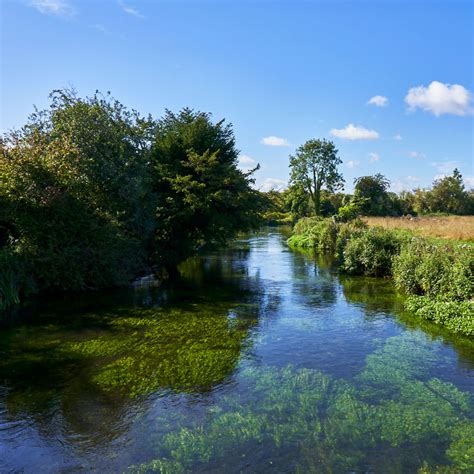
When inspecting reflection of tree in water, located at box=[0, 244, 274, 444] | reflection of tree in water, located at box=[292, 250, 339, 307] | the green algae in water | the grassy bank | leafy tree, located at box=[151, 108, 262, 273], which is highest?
leafy tree, located at box=[151, 108, 262, 273]

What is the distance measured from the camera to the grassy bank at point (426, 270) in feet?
43.5

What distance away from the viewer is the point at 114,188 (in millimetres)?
18891

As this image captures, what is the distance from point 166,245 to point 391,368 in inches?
630

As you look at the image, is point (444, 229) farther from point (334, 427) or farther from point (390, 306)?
point (334, 427)

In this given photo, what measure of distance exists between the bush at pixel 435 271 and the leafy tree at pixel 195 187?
903 centimetres

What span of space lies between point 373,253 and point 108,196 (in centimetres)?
1425

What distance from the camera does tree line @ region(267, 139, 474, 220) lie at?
199ft

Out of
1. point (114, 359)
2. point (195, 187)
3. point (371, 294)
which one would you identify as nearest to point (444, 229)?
point (371, 294)

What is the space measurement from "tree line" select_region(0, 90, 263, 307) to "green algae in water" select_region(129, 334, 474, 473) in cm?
1060

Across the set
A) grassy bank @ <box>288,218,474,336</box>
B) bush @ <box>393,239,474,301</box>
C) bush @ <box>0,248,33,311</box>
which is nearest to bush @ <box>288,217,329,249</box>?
grassy bank @ <box>288,218,474,336</box>

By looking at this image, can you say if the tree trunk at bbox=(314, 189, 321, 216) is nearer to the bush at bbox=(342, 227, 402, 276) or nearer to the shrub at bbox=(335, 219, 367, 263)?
the shrub at bbox=(335, 219, 367, 263)

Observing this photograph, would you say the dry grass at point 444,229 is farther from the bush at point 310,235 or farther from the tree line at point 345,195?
the tree line at point 345,195

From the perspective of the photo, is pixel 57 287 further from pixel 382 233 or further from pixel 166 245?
pixel 382 233

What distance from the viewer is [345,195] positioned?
218 ft
